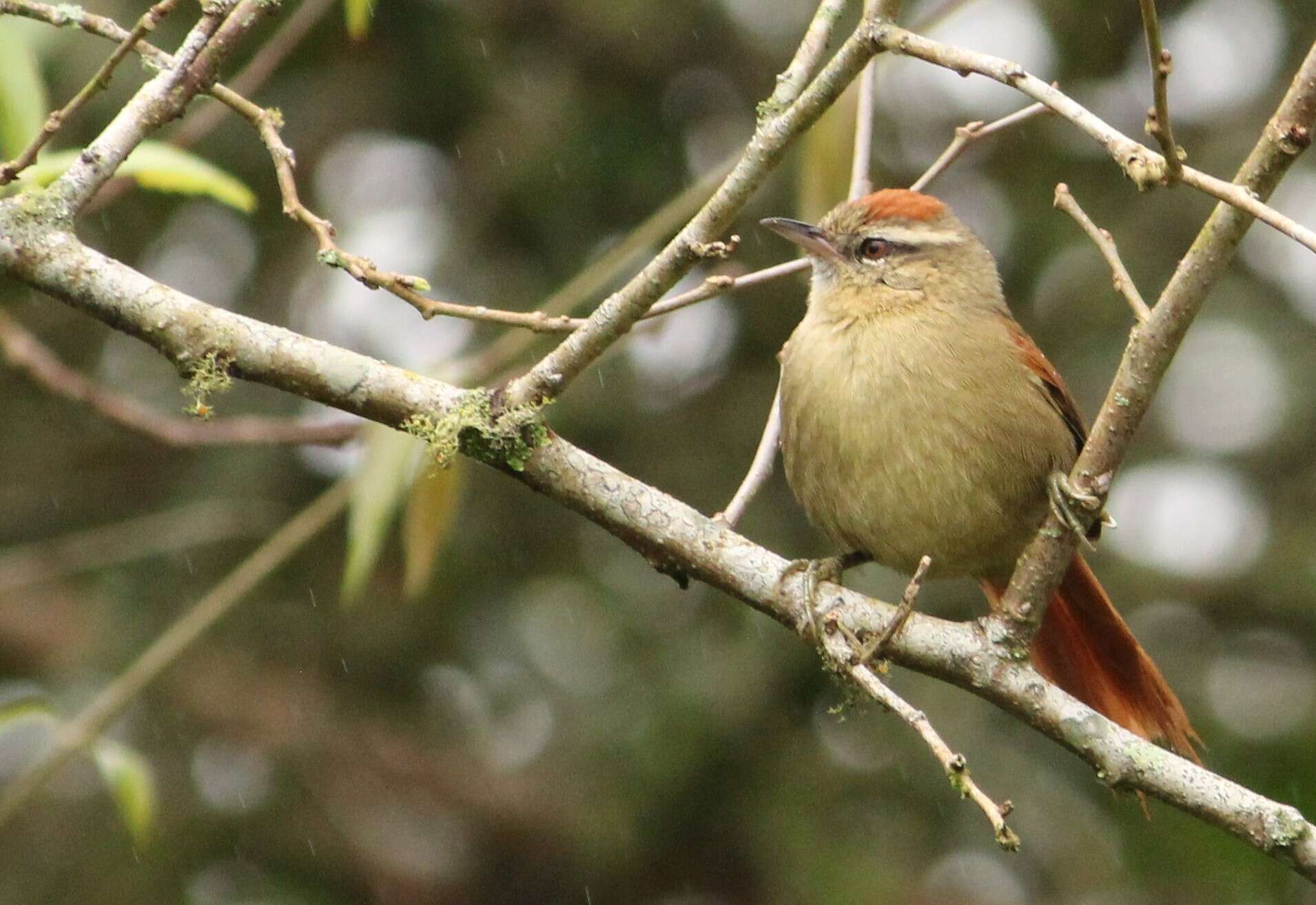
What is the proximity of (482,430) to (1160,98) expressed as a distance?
48.9 inches

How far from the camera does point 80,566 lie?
440 cm

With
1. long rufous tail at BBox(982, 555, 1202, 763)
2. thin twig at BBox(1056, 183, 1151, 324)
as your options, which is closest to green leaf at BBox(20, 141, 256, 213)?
thin twig at BBox(1056, 183, 1151, 324)

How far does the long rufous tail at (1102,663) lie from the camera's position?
11.8 feet

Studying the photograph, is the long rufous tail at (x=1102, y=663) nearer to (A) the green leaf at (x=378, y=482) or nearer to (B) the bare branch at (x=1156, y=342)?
(B) the bare branch at (x=1156, y=342)

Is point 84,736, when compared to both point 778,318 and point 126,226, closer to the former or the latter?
point 126,226

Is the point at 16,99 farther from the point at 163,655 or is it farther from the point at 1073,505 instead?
the point at 1073,505

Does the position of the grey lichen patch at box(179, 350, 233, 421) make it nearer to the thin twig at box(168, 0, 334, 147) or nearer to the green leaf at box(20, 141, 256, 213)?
the green leaf at box(20, 141, 256, 213)

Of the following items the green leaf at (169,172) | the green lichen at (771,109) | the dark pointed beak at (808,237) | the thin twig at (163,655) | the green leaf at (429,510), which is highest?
the dark pointed beak at (808,237)

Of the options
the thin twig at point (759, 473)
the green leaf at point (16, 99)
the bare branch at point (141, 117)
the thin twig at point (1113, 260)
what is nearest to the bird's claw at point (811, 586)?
the thin twig at point (759, 473)

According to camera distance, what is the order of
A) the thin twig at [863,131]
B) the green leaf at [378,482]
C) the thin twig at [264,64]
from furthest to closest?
the thin twig at [264,64], the thin twig at [863,131], the green leaf at [378,482]

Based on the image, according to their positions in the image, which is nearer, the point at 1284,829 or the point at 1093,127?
the point at 1093,127

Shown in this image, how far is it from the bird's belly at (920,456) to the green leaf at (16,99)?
1732mm

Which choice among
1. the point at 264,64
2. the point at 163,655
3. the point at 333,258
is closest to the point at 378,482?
the point at 163,655

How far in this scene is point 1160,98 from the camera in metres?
2.10
